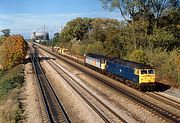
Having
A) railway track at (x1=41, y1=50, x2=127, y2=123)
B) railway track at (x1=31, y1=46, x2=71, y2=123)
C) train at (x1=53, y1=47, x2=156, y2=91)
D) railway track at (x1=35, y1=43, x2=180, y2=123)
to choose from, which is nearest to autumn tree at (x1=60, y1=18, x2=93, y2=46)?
train at (x1=53, y1=47, x2=156, y2=91)

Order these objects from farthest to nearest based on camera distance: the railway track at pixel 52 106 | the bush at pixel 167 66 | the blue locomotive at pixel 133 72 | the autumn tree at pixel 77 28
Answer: the autumn tree at pixel 77 28 → the bush at pixel 167 66 → the blue locomotive at pixel 133 72 → the railway track at pixel 52 106

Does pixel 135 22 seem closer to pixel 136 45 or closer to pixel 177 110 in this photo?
pixel 136 45

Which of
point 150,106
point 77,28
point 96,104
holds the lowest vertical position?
point 96,104

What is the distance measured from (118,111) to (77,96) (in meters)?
6.79

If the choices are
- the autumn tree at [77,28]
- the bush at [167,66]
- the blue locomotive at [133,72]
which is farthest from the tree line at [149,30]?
the autumn tree at [77,28]

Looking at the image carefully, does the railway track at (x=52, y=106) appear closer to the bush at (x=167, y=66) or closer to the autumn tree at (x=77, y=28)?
the bush at (x=167, y=66)

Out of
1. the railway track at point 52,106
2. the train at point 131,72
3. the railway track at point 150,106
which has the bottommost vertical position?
the railway track at point 52,106

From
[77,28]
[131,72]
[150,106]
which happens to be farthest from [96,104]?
[77,28]

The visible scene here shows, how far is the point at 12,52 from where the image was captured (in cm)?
6475

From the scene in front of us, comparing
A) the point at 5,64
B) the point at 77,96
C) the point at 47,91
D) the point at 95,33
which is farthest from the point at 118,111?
the point at 95,33

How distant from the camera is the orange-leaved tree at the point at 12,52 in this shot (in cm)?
6469

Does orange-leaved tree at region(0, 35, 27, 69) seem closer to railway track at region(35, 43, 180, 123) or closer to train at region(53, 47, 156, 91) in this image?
train at region(53, 47, 156, 91)

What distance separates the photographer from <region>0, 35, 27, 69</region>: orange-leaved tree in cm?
6469

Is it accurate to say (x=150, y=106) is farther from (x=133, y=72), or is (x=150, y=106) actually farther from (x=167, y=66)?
(x=167, y=66)
